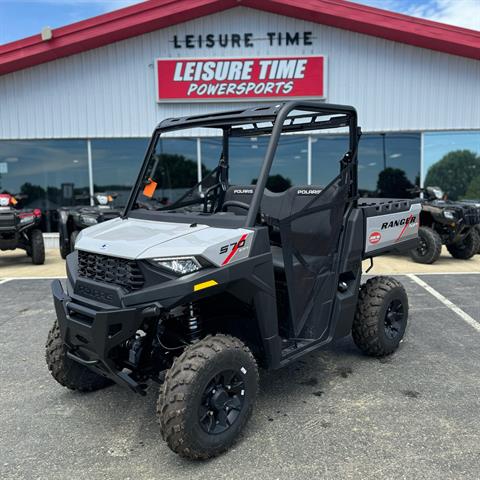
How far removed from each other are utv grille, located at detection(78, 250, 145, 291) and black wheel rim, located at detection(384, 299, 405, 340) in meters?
2.37

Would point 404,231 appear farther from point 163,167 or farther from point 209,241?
point 163,167

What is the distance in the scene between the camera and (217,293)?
2639mm

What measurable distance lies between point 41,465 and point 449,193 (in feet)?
35.7

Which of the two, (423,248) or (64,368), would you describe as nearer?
(64,368)

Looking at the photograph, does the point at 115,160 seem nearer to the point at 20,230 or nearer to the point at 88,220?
the point at 88,220

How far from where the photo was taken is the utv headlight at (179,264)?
8.13 feet

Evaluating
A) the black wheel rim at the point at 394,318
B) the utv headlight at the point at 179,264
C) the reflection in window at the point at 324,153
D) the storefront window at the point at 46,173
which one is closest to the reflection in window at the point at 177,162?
the storefront window at the point at 46,173

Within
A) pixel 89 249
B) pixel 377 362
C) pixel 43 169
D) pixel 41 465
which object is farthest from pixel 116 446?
pixel 43 169

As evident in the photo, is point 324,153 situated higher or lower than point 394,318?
higher

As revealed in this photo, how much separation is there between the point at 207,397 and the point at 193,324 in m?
0.44

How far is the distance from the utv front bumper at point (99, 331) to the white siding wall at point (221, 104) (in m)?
8.70

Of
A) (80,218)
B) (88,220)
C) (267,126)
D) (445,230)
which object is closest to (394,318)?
(267,126)

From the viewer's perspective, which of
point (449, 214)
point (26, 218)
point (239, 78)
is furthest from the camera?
point (239, 78)

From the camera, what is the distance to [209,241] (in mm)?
2549
